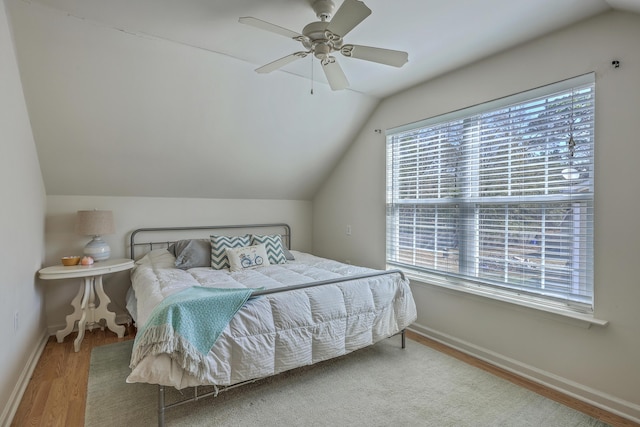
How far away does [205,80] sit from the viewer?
2811 millimetres

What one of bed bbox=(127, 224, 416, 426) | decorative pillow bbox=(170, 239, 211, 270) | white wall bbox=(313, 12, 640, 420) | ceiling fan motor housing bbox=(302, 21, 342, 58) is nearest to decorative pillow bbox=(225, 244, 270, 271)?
bed bbox=(127, 224, 416, 426)

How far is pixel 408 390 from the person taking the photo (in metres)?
2.24

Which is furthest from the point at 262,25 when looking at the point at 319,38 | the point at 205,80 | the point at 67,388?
the point at 67,388

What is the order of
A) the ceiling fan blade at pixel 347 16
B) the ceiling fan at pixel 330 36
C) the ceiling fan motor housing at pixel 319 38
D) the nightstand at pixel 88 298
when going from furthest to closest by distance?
the nightstand at pixel 88 298 → the ceiling fan motor housing at pixel 319 38 → the ceiling fan at pixel 330 36 → the ceiling fan blade at pixel 347 16

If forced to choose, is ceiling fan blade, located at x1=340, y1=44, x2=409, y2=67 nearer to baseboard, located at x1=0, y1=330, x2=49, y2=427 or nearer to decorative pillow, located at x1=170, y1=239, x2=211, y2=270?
decorative pillow, located at x1=170, y1=239, x2=211, y2=270

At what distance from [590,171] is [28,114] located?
4.13m

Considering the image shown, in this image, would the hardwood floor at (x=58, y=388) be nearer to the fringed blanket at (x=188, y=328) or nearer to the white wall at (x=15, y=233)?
the white wall at (x=15, y=233)

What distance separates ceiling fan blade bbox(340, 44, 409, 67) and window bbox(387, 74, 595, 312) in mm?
1160

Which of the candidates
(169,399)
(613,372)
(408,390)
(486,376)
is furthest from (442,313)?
(169,399)

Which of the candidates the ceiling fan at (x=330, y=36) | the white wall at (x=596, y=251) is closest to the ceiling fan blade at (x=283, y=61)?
the ceiling fan at (x=330, y=36)

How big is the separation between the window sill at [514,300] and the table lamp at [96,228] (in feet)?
9.95

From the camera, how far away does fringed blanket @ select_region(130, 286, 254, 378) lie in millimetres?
1687

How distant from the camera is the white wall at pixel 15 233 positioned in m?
1.93

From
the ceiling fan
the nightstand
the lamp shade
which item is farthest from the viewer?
the lamp shade
